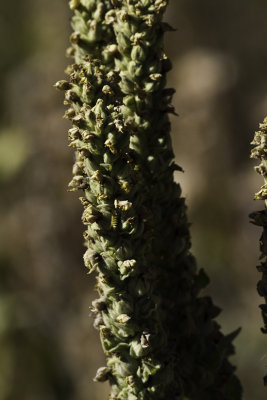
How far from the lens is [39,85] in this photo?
847cm

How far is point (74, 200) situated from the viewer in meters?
8.05

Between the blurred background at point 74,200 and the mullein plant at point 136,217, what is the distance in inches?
153

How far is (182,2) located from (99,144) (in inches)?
373

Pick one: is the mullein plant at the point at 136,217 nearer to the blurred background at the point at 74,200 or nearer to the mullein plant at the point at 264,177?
the mullein plant at the point at 264,177

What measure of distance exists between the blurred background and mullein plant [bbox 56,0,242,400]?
12.8 ft

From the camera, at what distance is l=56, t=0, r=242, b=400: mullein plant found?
202 centimetres

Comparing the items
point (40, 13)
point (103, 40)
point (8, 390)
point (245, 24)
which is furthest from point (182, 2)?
point (103, 40)

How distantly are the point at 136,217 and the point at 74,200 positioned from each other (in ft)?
19.7

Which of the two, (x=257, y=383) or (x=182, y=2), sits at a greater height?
(x=182, y=2)

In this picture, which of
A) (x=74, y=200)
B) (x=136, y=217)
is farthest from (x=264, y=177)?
(x=74, y=200)

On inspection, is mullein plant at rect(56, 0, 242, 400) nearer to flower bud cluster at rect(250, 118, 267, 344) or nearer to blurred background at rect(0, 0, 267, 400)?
flower bud cluster at rect(250, 118, 267, 344)

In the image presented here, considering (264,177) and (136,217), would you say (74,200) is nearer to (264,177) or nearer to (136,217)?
(136,217)

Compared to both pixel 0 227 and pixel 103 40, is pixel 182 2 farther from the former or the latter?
pixel 103 40

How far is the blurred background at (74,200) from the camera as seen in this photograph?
271 inches
